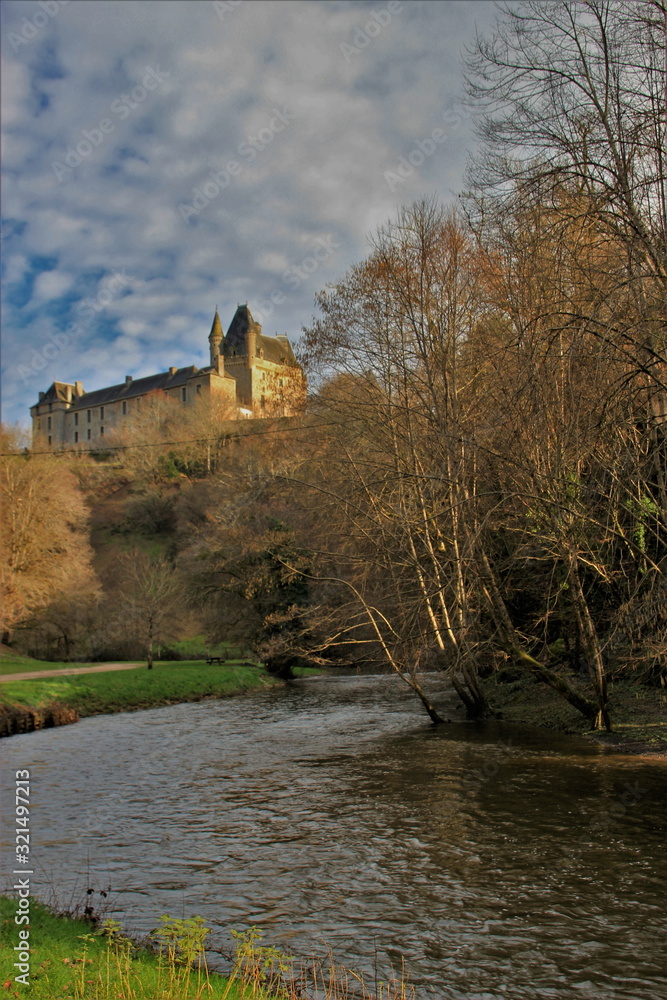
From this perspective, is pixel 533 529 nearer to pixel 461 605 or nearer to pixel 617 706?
pixel 461 605

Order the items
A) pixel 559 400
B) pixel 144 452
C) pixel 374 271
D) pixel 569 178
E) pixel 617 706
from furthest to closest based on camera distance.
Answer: pixel 144 452, pixel 374 271, pixel 617 706, pixel 559 400, pixel 569 178

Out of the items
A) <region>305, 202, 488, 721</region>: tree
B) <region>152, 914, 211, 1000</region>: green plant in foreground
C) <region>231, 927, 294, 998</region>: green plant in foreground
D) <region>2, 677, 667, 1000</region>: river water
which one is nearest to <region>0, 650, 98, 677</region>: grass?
<region>2, 677, 667, 1000</region>: river water

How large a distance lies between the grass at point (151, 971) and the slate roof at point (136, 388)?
99.8m

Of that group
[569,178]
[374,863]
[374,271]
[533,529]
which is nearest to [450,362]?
[374,271]

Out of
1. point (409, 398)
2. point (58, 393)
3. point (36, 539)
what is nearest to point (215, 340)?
point (58, 393)

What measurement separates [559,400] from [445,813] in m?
6.54

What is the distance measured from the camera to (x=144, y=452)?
2933 inches

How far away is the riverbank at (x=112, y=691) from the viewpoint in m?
22.0

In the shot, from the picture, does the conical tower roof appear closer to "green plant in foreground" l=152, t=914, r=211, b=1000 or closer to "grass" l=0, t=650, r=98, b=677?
"grass" l=0, t=650, r=98, b=677

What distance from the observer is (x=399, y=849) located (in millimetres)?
9773

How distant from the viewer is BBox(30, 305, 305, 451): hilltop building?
10106cm

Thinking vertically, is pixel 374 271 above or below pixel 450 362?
above

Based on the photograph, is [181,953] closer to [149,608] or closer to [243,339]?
[149,608]

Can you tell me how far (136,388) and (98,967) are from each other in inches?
4480
